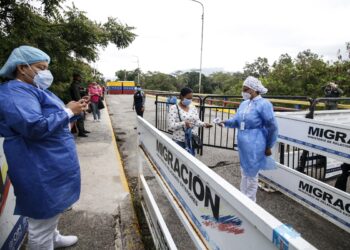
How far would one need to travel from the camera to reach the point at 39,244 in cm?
219

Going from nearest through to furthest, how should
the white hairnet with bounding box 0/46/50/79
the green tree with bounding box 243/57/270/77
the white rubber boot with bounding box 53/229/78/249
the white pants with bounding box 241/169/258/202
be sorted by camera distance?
1. the white hairnet with bounding box 0/46/50/79
2. the white rubber boot with bounding box 53/229/78/249
3. the white pants with bounding box 241/169/258/202
4. the green tree with bounding box 243/57/270/77

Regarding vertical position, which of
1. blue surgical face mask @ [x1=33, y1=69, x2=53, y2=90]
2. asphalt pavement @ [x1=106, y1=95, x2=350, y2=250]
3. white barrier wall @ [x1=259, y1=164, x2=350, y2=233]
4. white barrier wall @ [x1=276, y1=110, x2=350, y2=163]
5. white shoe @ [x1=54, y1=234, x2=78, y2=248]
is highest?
blue surgical face mask @ [x1=33, y1=69, x2=53, y2=90]

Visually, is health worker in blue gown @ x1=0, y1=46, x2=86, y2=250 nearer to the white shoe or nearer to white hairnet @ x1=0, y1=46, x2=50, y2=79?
white hairnet @ x1=0, y1=46, x2=50, y2=79

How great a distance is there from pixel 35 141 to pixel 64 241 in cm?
139

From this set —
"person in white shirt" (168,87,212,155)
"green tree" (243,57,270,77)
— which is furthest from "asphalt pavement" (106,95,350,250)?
"green tree" (243,57,270,77)

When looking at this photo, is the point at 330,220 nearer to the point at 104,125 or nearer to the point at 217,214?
the point at 217,214

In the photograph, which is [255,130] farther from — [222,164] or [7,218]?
[7,218]

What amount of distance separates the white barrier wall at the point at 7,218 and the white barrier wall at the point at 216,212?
147 centimetres

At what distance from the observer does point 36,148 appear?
1.95m

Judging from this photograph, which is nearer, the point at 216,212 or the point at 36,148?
the point at 216,212

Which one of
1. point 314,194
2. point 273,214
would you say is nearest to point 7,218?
point 273,214

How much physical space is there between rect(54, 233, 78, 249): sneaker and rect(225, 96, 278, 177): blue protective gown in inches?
90.0

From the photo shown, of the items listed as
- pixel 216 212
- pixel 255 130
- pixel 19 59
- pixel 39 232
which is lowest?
pixel 39 232

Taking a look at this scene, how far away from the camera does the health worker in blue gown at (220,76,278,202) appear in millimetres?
3490
